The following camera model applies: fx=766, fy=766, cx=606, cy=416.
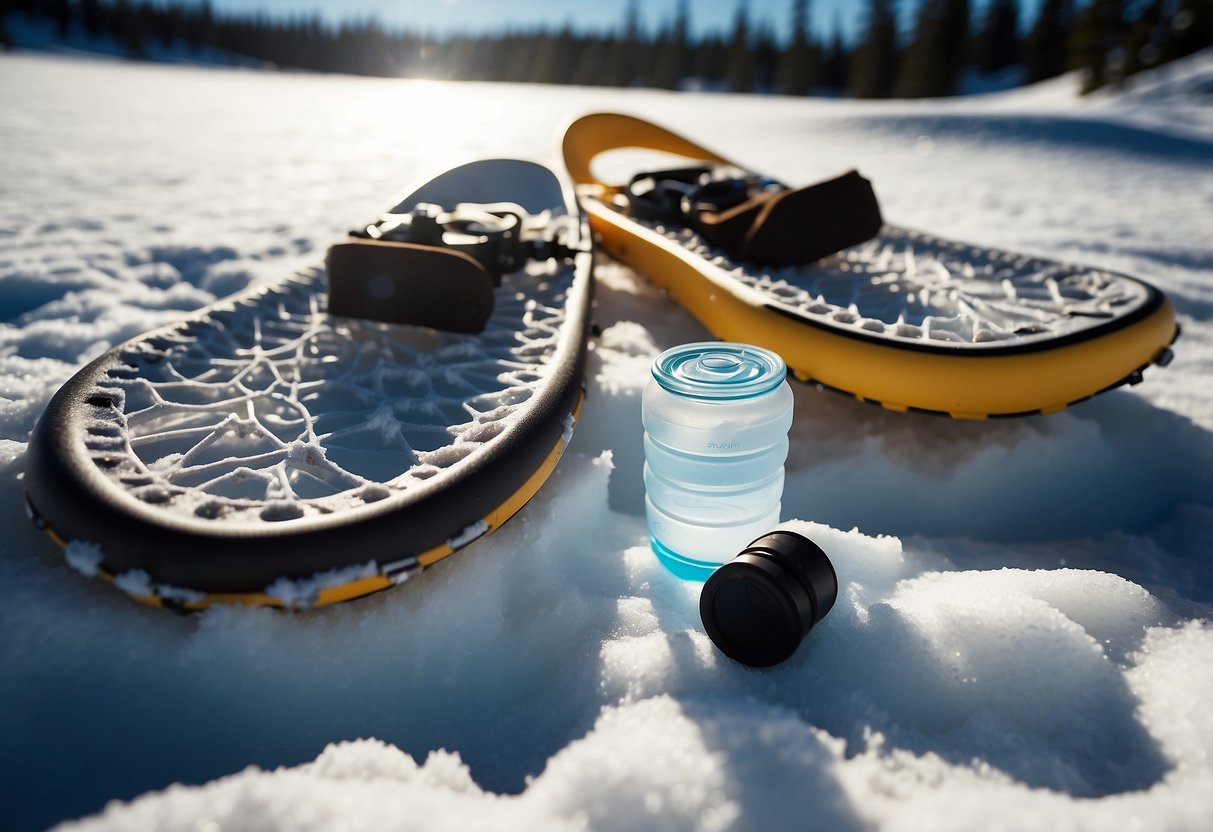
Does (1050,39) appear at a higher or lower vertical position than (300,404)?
higher

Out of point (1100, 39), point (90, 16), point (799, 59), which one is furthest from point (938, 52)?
point (90, 16)

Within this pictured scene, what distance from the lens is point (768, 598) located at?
1.18 m

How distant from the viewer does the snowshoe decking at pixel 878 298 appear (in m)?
1.77

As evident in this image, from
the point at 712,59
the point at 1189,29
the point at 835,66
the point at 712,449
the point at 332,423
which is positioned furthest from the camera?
the point at 712,59

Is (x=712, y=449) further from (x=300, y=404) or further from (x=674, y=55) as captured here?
(x=674, y=55)

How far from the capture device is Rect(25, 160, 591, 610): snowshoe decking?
1.18 metres

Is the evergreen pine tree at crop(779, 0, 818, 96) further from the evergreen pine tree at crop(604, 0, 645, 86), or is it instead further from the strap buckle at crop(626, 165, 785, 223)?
the strap buckle at crop(626, 165, 785, 223)

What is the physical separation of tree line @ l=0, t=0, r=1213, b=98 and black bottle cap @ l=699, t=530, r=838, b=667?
76.3 ft

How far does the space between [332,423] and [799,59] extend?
37.5 metres

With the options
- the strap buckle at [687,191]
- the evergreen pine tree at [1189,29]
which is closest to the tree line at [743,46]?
the evergreen pine tree at [1189,29]

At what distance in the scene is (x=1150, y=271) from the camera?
10.6 ft

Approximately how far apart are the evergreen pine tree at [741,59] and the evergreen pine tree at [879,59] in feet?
21.5

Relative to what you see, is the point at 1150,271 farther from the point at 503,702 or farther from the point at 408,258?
the point at 503,702

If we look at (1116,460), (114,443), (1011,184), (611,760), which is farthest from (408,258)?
(1011,184)
